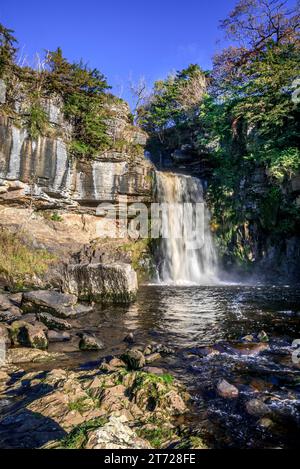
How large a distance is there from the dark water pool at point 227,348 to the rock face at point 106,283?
720 mm

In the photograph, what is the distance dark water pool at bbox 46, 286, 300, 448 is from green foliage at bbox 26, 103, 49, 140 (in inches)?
368

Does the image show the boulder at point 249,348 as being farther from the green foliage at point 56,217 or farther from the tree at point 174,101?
the tree at point 174,101

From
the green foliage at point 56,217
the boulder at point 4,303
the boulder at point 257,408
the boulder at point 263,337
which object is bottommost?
the boulder at point 257,408

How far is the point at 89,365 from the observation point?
17.2 ft

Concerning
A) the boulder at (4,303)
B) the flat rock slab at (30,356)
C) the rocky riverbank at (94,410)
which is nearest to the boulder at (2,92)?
the boulder at (4,303)

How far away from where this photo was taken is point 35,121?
45.9ft

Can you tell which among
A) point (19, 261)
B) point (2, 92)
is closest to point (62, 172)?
point (2, 92)

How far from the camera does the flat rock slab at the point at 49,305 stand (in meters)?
8.66

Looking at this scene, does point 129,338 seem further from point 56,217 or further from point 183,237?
point 183,237

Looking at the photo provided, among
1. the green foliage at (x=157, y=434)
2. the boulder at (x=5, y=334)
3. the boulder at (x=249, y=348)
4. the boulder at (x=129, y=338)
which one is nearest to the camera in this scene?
the green foliage at (x=157, y=434)

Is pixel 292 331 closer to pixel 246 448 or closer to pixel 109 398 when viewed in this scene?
pixel 246 448

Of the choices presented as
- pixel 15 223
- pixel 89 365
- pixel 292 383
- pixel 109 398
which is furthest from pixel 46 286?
pixel 292 383

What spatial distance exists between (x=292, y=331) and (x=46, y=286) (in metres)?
8.96

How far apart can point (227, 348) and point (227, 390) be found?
1.90 metres
